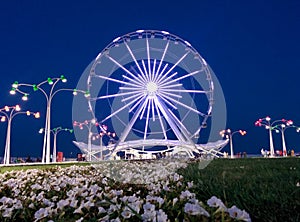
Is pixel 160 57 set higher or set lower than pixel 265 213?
higher

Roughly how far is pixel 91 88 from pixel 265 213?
2326 centimetres

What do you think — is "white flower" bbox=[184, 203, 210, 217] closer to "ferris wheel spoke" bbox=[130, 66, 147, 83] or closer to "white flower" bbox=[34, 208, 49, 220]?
"white flower" bbox=[34, 208, 49, 220]

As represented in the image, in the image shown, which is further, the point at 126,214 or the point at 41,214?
the point at 41,214

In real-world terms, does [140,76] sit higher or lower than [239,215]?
higher

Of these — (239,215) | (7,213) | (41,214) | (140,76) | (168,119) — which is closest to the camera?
(239,215)

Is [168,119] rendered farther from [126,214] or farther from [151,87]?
[126,214]

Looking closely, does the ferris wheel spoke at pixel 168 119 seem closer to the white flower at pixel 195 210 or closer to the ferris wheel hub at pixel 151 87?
the ferris wheel hub at pixel 151 87

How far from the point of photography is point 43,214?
2027 millimetres

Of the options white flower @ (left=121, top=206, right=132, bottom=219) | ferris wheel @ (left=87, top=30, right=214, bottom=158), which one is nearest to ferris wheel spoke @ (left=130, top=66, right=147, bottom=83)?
ferris wheel @ (left=87, top=30, right=214, bottom=158)

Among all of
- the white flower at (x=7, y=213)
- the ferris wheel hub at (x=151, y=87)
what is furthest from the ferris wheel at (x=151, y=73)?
the white flower at (x=7, y=213)

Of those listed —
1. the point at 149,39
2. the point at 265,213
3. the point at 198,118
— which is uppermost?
the point at 149,39

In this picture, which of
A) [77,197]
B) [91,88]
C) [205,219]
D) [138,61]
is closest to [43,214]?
[77,197]

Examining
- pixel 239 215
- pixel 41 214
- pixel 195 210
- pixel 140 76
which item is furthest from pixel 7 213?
pixel 140 76

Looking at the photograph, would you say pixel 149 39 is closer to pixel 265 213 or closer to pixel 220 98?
pixel 220 98
